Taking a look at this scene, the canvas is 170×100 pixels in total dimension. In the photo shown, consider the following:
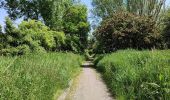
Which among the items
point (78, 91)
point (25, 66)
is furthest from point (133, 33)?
point (25, 66)

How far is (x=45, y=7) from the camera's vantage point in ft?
190

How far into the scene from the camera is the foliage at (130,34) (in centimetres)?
3916

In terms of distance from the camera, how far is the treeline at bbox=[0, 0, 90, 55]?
3356cm

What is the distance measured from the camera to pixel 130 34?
128ft

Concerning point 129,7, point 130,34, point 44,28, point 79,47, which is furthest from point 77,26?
point 130,34

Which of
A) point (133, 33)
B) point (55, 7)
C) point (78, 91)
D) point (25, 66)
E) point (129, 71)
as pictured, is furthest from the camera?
point (55, 7)

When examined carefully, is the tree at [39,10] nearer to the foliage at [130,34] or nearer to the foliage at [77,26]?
the foliage at [77,26]

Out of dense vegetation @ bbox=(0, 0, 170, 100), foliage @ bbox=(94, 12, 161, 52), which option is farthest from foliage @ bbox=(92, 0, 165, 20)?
foliage @ bbox=(94, 12, 161, 52)

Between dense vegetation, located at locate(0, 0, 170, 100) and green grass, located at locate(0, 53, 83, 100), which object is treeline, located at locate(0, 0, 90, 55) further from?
green grass, located at locate(0, 53, 83, 100)

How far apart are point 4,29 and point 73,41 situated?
33455mm

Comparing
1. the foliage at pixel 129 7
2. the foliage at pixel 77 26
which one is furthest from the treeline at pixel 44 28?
the foliage at pixel 129 7

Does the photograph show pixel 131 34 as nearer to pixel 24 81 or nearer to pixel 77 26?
pixel 24 81

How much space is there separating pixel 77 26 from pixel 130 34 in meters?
31.2

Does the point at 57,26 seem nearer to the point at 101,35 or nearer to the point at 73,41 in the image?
the point at 73,41
